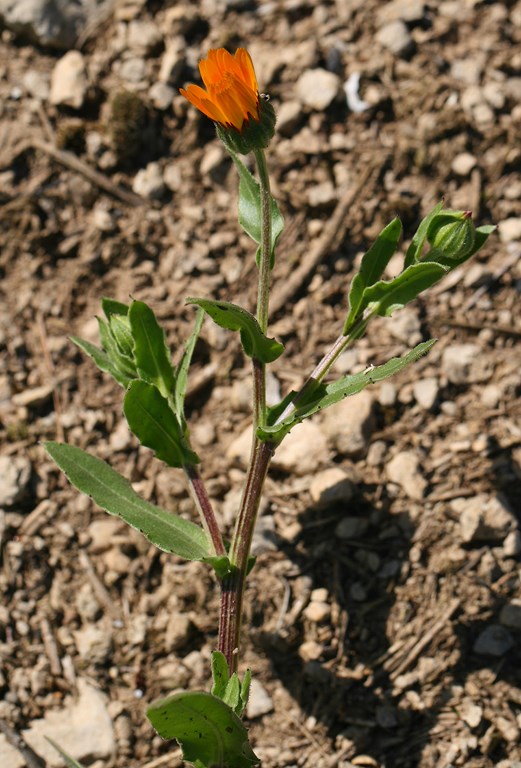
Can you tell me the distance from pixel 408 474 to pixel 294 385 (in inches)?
25.4

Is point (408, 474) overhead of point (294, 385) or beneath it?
beneath

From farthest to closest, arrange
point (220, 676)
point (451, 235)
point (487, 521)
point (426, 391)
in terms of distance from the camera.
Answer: point (426, 391), point (487, 521), point (451, 235), point (220, 676)

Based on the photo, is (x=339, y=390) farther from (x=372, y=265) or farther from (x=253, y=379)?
(x=372, y=265)

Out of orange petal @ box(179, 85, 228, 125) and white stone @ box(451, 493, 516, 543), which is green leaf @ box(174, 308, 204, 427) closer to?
orange petal @ box(179, 85, 228, 125)

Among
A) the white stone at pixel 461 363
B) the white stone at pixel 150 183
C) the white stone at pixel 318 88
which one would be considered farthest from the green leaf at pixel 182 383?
the white stone at pixel 318 88

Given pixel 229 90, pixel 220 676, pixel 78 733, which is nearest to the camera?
pixel 229 90

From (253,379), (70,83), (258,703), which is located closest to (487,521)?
(258,703)

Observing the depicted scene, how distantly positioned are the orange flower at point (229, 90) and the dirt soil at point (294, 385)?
1494 mm

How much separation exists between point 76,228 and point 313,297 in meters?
1.24

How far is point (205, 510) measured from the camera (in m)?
2.79

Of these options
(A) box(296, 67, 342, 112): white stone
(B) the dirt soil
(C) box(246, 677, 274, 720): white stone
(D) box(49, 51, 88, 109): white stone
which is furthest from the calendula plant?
(D) box(49, 51, 88, 109): white stone

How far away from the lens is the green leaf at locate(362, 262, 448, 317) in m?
2.51

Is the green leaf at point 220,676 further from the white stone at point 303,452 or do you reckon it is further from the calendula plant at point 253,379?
the white stone at point 303,452

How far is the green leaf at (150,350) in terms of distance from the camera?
278 cm
